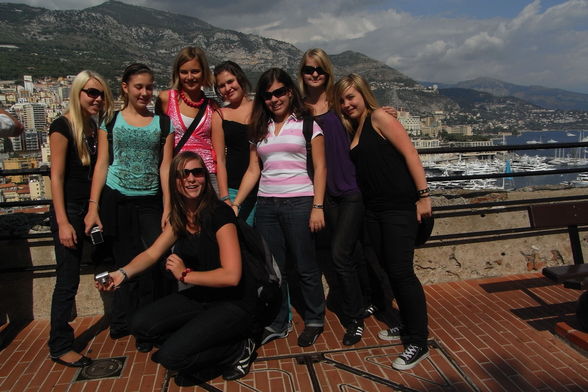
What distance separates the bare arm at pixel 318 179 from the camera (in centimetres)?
313

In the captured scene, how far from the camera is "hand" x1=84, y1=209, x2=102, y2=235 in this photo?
3.15m

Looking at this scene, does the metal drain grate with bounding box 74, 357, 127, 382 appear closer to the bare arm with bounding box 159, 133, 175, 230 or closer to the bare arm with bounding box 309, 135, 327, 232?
the bare arm with bounding box 159, 133, 175, 230

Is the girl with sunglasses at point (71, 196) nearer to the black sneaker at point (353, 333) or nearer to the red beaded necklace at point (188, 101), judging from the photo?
the red beaded necklace at point (188, 101)

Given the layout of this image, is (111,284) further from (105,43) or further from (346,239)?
(105,43)

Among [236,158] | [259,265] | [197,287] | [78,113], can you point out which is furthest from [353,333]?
[78,113]

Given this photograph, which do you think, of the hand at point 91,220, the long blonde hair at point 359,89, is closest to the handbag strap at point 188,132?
the hand at point 91,220

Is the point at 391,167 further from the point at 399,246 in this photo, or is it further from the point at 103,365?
the point at 103,365

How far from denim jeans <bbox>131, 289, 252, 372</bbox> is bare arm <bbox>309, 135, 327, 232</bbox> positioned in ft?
2.60

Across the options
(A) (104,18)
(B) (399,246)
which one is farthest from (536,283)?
(A) (104,18)

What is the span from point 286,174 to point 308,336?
48.9 inches

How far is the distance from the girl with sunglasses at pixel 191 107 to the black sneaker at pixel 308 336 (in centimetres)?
130

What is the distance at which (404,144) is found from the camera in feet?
9.39

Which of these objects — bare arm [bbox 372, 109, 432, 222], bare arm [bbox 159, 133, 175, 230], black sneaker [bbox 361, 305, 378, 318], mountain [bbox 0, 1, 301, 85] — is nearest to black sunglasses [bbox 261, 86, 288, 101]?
bare arm [bbox 372, 109, 432, 222]

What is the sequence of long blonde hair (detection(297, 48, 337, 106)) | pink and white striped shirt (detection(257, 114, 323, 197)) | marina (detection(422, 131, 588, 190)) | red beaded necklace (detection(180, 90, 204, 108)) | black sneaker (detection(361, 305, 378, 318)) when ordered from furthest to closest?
marina (detection(422, 131, 588, 190)) → black sneaker (detection(361, 305, 378, 318)) → red beaded necklace (detection(180, 90, 204, 108)) → long blonde hair (detection(297, 48, 337, 106)) → pink and white striped shirt (detection(257, 114, 323, 197))
